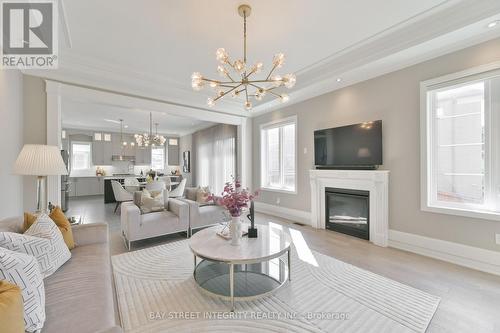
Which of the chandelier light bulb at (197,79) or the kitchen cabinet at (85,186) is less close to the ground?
the chandelier light bulb at (197,79)

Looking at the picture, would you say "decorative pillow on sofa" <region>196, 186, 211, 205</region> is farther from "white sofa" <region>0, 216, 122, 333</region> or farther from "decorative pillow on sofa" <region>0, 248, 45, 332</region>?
"decorative pillow on sofa" <region>0, 248, 45, 332</region>

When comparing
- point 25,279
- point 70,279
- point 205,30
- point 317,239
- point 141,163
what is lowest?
point 317,239

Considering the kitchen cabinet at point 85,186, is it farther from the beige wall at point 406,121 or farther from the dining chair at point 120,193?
the beige wall at point 406,121

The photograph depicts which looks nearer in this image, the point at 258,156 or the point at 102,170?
the point at 258,156

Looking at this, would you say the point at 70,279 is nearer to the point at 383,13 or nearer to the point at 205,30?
the point at 205,30

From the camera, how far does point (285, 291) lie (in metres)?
2.18

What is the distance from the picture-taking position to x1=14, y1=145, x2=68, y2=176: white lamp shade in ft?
7.52

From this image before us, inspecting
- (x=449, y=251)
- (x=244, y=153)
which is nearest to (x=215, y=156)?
(x=244, y=153)

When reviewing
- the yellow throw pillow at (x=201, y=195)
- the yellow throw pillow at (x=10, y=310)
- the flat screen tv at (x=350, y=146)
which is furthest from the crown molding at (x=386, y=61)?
the yellow throw pillow at (x=10, y=310)

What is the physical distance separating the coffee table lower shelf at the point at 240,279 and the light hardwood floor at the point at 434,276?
1136 millimetres

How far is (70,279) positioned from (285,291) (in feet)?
5.92

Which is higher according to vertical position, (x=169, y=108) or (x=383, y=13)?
(x=383, y=13)

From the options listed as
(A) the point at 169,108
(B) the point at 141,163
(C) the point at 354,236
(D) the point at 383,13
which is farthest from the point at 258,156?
(B) the point at 141,163

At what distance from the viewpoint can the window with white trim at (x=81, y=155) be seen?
856 cm
